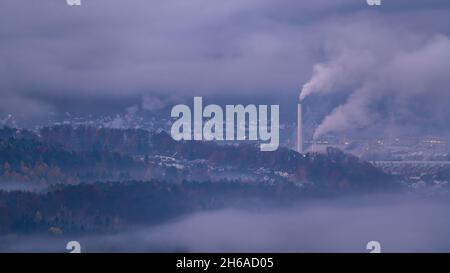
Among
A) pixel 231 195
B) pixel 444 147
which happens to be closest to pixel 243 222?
pixel 231 195

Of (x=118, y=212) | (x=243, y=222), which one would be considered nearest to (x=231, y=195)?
(x=243, y=222)

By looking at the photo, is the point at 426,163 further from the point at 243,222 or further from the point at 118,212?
the point at 118,212

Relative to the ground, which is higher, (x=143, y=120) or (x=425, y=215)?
(x=143, y=120)

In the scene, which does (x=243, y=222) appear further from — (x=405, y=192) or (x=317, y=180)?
(x=405, y=192)

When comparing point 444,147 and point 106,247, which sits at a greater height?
point 444,147

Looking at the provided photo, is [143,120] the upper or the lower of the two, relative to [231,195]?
upper

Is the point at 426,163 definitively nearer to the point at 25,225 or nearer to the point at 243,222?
the point at 243,222

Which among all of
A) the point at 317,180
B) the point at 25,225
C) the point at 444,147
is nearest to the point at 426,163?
the point at 444,147
